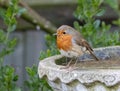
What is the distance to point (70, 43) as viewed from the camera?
3461mm

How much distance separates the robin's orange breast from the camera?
3.44 metres

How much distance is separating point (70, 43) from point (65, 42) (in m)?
0.03

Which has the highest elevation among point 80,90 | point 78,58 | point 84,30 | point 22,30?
point 22,30

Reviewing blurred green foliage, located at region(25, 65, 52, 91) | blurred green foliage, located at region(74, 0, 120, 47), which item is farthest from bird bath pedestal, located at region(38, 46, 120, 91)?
blurred green foliage, located at region(74, 0, 120, 47)

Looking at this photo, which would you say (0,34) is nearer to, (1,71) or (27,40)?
(1,71)

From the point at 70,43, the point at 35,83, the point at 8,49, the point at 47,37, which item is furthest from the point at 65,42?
the point at 47,37

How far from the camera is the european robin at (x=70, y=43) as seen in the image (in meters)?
3.44

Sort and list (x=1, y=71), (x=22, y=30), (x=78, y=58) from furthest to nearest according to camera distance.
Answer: (x=22, y=30) < (x=1, y=71) < (x=78, y=58)

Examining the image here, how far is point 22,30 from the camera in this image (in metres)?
6.47

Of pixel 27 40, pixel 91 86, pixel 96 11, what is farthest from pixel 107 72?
pixel 27 40

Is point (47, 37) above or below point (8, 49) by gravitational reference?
above

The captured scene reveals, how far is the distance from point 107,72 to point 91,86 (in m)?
0.11

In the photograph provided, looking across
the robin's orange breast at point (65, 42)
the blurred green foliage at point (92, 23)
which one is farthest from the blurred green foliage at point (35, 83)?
the blurred green foliage at point (92, 23)

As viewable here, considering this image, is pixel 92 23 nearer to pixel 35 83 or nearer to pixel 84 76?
pixel 35 83
